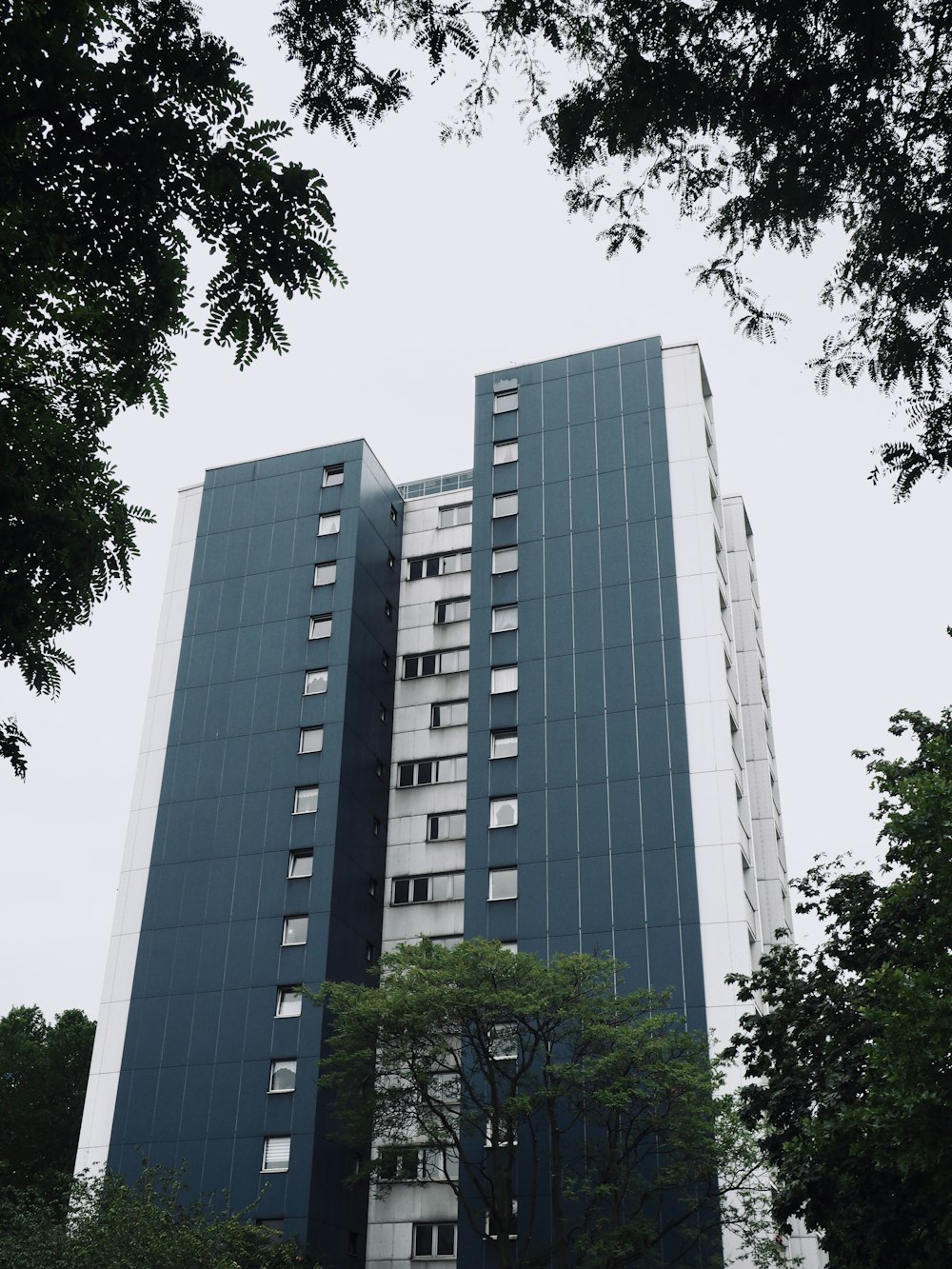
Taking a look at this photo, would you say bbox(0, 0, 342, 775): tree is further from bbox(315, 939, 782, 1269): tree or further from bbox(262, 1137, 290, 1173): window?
bbox(262, 1137, 290, 1173): window

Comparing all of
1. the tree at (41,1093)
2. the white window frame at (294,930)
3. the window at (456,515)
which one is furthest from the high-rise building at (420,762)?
the tree at (41,1093)

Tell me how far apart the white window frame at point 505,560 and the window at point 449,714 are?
543cm

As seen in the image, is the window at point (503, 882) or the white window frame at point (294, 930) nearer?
the window at point (503, 882)

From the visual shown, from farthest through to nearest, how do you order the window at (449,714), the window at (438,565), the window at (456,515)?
the window at (456,515) < the window at (438,565) < the window at (449,714)

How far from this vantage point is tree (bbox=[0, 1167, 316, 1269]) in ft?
94.3

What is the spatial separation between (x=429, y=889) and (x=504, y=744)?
6.35 meters

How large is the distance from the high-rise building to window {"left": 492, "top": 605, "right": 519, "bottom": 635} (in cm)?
9

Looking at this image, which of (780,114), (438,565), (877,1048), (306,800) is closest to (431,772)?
(306,800)

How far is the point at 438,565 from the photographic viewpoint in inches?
2121

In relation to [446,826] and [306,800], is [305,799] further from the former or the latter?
[446,826]

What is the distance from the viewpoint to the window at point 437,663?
167 feet

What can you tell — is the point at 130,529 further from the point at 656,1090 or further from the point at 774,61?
the point at 656,1090

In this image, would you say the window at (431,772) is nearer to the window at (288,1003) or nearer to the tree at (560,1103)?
the window at (288,1003)

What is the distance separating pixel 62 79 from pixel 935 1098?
15412mm
